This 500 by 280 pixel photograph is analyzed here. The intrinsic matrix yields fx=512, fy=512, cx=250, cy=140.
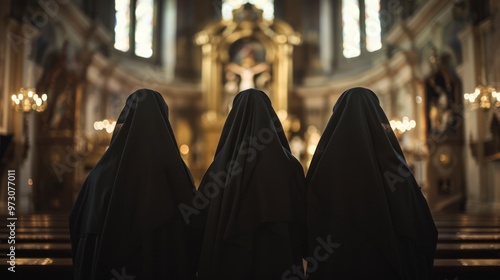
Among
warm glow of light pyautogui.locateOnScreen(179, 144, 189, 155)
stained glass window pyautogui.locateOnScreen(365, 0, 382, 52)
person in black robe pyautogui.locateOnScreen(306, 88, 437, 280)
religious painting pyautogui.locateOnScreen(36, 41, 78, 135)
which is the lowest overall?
person in black robe pyautogui.locateOnScreen(306, 88, 437, 280)

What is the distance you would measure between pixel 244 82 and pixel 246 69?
19.2 inches

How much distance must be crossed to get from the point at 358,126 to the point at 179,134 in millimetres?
16303

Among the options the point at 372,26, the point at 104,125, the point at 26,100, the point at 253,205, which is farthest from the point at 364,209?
the point at 372,26

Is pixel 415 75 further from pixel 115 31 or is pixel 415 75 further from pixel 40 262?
pixel 40 262

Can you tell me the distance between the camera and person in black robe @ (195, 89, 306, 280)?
3059 millimetres

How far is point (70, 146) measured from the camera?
11.7 metres

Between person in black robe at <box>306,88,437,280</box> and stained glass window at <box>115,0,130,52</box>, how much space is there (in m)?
15.9

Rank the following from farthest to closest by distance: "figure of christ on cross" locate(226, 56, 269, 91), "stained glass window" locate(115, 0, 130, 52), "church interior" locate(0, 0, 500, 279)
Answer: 1. "figure of christ on cross" locate(226, 56, 269, 91)
2. "stained glass window" locate(115, 0, 130, 52)
3. "church interior" locate(0, 0, 500, 279)

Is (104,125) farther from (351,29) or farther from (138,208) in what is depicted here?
(138,208)

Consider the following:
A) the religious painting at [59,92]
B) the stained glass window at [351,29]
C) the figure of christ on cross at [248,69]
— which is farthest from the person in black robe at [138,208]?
the stained glass window at [351,29]

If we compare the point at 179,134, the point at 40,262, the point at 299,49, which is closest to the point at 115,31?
the point at 179,134

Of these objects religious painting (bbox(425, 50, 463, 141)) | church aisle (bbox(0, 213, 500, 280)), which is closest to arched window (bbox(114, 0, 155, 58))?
religious painting (bbox(425, 50, 463, 141))

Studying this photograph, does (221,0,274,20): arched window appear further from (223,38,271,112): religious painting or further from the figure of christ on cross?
the figure of christ on cross

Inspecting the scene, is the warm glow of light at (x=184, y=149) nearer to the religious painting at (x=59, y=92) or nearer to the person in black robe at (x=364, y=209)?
the religious painting at (x=59, y=92)
